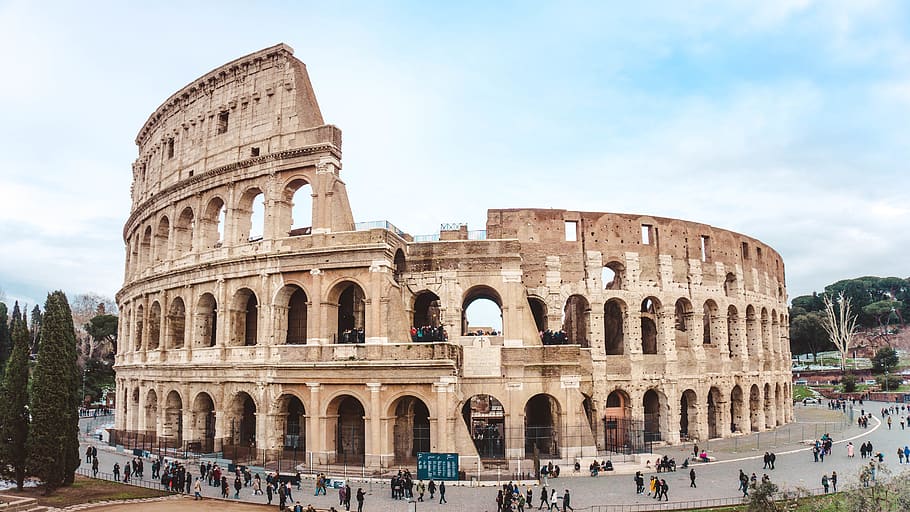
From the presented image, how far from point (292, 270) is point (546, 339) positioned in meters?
12.3

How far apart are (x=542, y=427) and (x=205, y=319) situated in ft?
57.7

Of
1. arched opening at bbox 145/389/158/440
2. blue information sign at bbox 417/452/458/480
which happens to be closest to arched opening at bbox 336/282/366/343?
blue information sign at bbox 417/452/458/480

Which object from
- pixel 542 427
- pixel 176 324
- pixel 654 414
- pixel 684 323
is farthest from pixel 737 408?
pixel 176 324

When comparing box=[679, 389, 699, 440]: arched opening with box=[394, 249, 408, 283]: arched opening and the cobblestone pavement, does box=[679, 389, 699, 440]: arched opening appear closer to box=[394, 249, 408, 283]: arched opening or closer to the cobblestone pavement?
the cobblestone pavement

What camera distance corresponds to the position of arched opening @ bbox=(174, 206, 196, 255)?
33719mm

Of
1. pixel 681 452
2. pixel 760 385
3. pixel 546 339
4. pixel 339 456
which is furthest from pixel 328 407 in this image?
pixel 760 385

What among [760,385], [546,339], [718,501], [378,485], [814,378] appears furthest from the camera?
[814,378]

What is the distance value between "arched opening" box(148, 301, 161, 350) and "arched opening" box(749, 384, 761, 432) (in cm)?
3560

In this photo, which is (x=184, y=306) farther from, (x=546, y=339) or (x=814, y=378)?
(x=814, y=378)

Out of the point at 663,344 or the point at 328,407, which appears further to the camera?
the point at 663,344

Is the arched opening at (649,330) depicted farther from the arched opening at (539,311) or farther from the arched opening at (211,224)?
the arched opening at (211,224)

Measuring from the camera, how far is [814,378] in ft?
254

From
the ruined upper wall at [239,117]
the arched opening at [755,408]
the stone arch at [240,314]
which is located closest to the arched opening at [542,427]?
the stone arch at [240,314]

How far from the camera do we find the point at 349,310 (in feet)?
101
